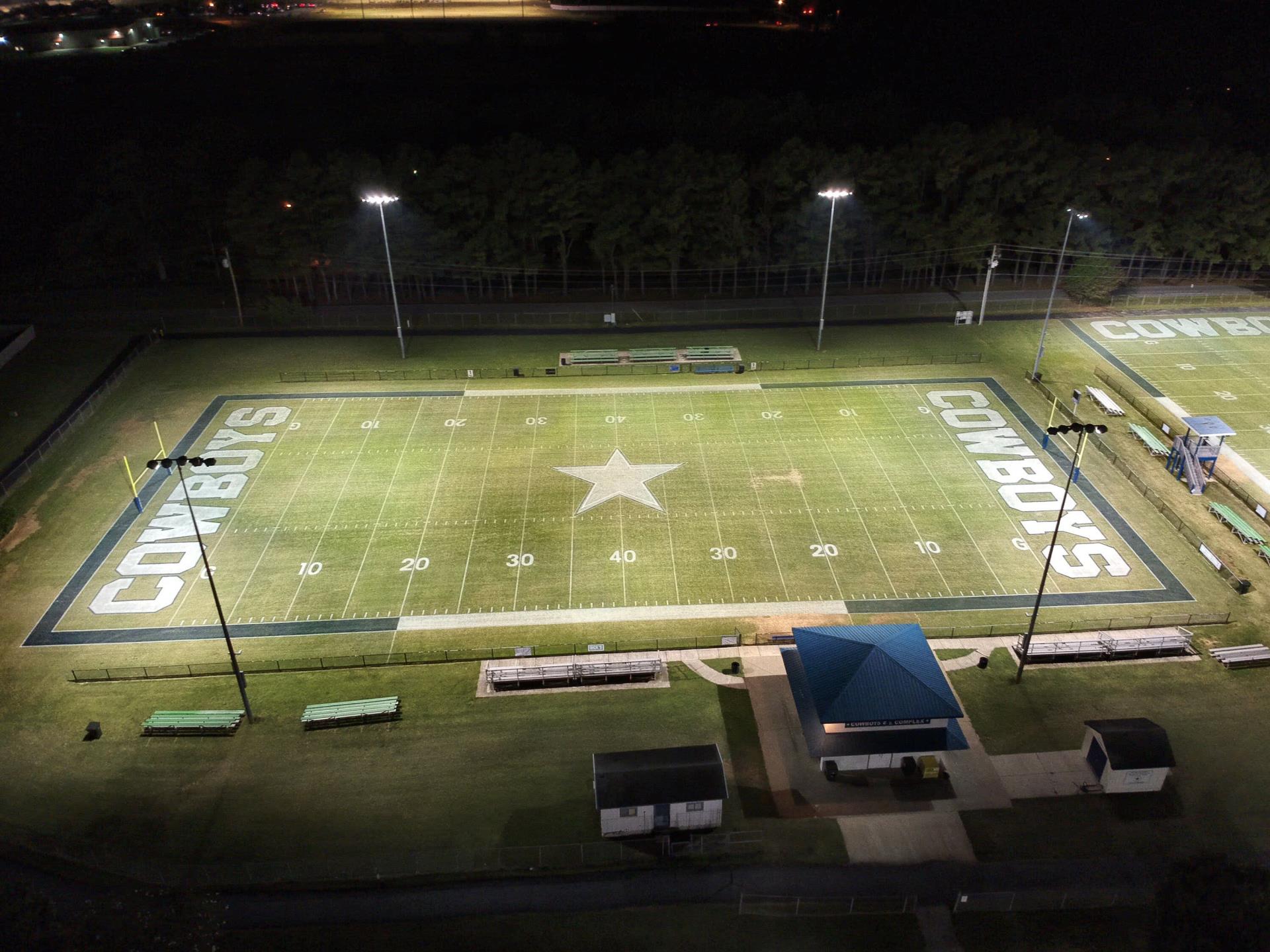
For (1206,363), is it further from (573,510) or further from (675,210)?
(573,510)

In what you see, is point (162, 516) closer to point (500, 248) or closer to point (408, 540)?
point (408, 540)

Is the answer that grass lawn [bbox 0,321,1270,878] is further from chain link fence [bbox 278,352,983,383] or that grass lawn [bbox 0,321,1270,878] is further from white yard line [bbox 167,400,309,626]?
chain link fence [bbox 278,352,983,383]

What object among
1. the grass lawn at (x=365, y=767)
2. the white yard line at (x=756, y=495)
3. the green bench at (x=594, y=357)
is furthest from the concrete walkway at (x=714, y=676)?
the green bench at (x=594, y=357)

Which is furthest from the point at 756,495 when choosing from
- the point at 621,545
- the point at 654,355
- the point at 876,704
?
the point at 654,355

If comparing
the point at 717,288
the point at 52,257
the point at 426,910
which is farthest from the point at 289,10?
the point at 426,910

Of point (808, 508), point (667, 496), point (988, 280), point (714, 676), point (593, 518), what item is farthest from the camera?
point (988, 280)

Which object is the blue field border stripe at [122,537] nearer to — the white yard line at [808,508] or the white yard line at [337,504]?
the white yard line at [337,504]
